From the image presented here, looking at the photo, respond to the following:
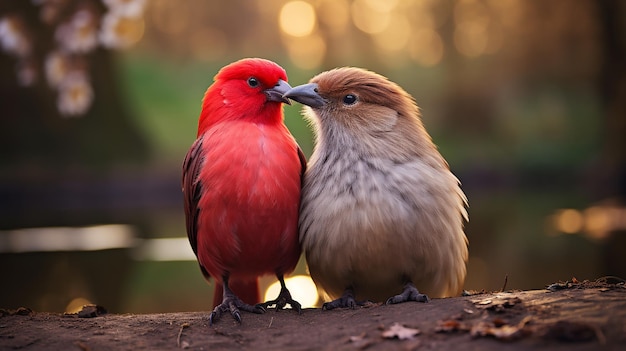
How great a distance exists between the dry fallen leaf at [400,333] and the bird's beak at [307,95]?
148 cm

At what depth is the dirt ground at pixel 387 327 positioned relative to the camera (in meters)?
2.81

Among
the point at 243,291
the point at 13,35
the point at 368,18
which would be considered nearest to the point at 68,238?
the point at 13,35

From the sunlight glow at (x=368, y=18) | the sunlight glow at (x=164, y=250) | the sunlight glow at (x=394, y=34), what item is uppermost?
the sunlight glow at (x=368, y=18)

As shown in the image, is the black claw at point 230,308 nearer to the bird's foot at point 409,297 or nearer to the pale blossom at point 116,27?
the bird's foot at point 409,297

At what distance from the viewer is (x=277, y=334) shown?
333cm

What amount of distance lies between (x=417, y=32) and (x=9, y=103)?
8.81 meters

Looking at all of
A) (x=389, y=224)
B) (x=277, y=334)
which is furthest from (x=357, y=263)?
(x=277, y=334)

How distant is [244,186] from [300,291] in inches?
113

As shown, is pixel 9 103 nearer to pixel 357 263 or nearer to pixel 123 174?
pixel 123 174

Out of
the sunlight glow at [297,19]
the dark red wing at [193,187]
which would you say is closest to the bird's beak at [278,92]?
the dark red wing at [193,187]

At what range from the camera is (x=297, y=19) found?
50.9ft

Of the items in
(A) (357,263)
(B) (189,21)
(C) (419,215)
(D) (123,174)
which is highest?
(B) (189,21)

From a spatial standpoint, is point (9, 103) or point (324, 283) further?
point (9, 103)

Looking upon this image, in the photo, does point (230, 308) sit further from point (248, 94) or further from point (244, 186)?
point (248, 94)
